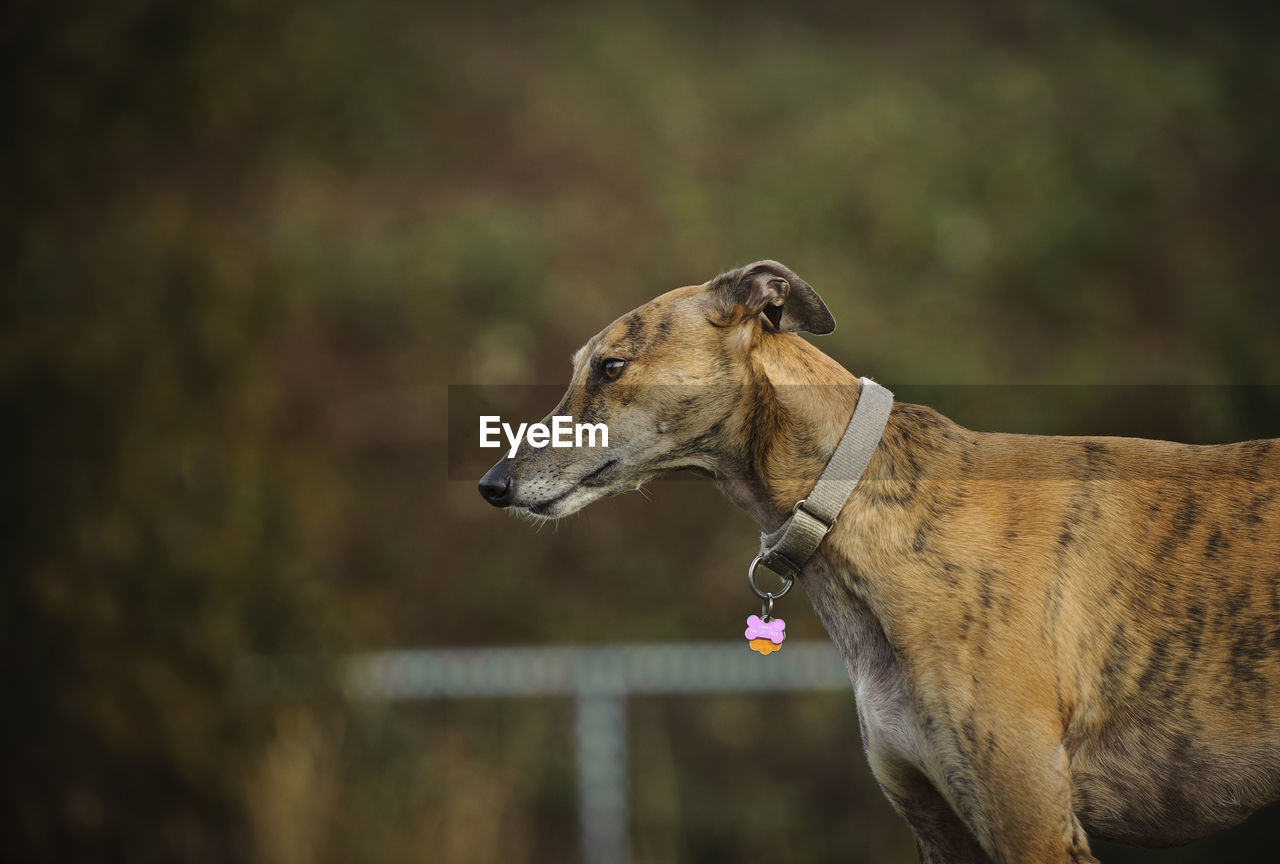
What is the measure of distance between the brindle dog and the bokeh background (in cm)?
306

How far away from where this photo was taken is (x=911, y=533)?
3.11 m

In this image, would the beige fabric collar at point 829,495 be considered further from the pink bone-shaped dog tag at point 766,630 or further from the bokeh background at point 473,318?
the bokeh background at point 473,318

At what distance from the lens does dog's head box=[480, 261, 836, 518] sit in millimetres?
3410

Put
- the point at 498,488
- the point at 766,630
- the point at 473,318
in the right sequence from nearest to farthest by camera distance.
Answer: the point at 766,630, the point at 498,488, the point at 473,318

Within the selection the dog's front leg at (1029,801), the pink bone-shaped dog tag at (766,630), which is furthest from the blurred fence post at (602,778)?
the dog's front leg at (1029,801)

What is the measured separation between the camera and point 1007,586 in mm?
2992

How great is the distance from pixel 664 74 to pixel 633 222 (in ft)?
10.4

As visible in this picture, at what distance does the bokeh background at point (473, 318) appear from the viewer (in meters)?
8.12

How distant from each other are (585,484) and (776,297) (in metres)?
0.77

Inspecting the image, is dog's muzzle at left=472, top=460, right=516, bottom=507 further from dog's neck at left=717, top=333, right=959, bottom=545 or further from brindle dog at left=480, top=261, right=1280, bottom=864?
dog's neck at left=717, top=333, right=959, bottom=545

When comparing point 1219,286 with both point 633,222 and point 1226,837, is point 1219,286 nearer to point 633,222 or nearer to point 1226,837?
point 633,222

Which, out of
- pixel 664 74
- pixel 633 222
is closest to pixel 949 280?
pixel 633 222

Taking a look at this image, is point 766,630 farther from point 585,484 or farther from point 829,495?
point 585,484

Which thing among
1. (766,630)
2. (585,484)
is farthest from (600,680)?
(766,630)
